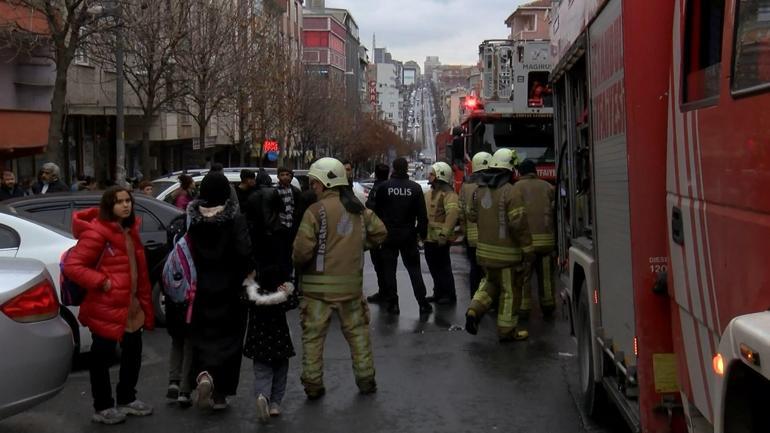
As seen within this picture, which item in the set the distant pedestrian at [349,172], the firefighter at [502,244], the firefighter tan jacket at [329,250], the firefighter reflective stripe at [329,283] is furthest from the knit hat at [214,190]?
the firefighter at [502,244]

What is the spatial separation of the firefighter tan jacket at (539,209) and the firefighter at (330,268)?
388cm

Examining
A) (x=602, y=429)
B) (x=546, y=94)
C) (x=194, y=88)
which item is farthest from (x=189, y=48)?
(x=602, y=429)

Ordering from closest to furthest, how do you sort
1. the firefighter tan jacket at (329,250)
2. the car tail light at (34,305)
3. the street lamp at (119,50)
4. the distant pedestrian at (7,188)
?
the car tail light at (34,305) → the firefighter tan jacket at (329,250) → the distant pedestrian at (7,188) → the street lamp at (119,50)

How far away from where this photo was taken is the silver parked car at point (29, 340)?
231 inches

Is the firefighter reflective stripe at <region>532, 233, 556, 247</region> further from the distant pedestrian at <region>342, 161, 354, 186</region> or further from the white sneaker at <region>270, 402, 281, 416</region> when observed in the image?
the white sneaker at <region>270, 402, 281, 416</region>

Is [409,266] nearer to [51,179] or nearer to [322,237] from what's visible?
[322,237]

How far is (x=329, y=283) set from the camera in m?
7.63

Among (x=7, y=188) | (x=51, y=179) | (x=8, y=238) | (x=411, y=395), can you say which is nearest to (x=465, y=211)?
(x=411, y=395)

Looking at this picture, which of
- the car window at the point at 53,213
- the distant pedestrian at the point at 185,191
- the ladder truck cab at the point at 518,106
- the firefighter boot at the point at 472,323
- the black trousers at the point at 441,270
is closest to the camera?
the firefighter boot at the point at 472,323

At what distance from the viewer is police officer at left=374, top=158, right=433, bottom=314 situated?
1173 centimetres

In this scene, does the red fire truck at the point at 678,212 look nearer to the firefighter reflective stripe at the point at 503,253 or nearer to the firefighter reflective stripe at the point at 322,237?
the firefighter reflective stripe at the point at 322,237

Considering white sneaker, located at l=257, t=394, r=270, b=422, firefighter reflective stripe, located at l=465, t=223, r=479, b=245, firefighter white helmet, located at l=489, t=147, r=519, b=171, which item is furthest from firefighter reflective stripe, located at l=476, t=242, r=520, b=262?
white sneaker, located at l=257, t=394, r=270, b=422

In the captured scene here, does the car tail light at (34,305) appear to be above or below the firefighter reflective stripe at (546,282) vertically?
above

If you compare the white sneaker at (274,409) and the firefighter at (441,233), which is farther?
the firefighter at (441,233)
